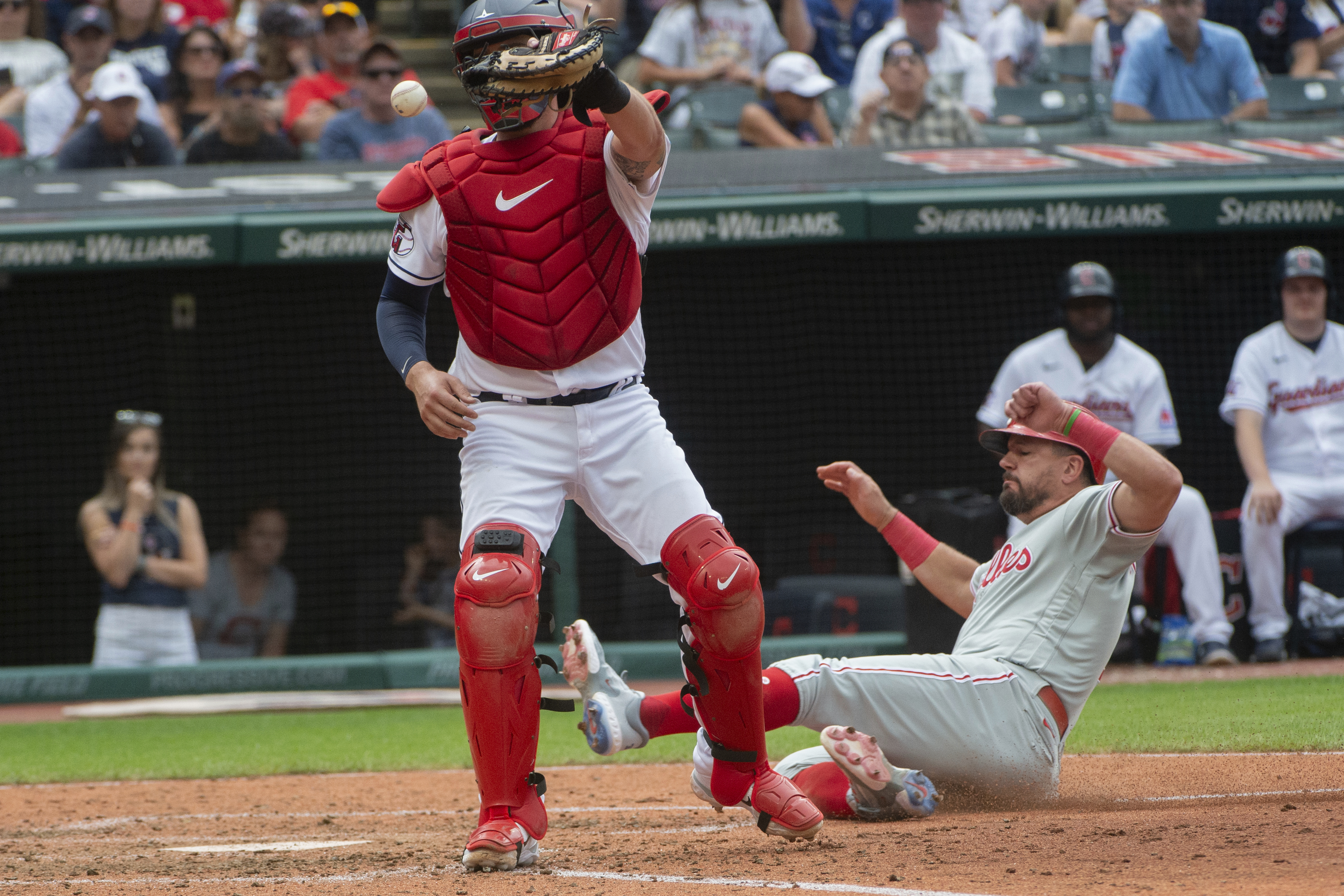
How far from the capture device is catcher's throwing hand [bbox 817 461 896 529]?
3.55 m

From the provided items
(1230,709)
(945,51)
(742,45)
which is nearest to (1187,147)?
(945,51)

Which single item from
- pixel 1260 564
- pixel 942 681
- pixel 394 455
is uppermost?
pixel 942 681

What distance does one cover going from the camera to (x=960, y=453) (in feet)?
26.6

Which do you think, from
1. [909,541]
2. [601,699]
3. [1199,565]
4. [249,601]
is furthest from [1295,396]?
[249,601]

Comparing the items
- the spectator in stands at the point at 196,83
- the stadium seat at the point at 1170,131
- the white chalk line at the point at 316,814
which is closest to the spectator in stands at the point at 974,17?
the stadium seat at the point at 1170,131

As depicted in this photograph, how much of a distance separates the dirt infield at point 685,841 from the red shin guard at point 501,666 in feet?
0.53

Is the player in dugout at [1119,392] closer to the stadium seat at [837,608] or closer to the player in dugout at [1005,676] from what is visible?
the stadium seat at [837,608]

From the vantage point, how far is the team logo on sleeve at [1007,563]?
3.41 meters

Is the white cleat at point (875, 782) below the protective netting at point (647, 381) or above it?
above

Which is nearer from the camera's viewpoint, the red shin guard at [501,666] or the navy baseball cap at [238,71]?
the red shin guard at [501,666]

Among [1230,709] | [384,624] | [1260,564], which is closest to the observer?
[1230,709]

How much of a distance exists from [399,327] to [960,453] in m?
5.60

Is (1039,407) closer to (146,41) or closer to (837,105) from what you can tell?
(837,105)

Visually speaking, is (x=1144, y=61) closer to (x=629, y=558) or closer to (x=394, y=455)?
(x=629, y=558)
